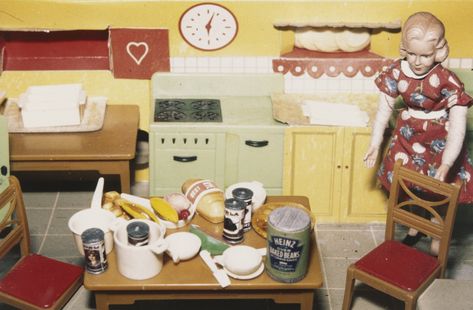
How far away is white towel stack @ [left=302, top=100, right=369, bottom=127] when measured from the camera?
4762 mm

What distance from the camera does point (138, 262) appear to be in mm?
3020

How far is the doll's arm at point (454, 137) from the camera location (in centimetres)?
377

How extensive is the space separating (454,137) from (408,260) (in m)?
0.72

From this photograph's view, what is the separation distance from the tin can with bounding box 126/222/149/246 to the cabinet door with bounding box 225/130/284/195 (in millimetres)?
1840

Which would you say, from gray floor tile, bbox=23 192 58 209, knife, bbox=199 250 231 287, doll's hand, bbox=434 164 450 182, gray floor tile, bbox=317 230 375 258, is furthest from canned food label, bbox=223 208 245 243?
gray floor tile, bbox=23 192 58 209

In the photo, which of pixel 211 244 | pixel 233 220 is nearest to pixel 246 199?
pixel 233 220

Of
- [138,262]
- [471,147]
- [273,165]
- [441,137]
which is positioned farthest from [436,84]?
[138,262]

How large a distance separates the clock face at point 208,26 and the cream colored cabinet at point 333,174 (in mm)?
907

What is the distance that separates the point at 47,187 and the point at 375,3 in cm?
286

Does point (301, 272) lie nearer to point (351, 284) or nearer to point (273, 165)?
point (351, 284)

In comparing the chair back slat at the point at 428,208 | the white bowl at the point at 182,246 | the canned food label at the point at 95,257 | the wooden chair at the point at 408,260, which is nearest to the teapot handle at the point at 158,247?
the white bowl at the point at 182,246

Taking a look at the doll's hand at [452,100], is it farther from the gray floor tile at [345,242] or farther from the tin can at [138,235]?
the tin can at [138,235]

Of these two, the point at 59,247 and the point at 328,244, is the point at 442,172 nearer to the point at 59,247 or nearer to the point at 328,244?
the point at 328,244

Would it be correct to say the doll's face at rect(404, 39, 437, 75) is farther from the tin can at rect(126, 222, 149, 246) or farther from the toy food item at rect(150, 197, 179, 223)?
the tin can at rect(126, 222, 149, 246)
